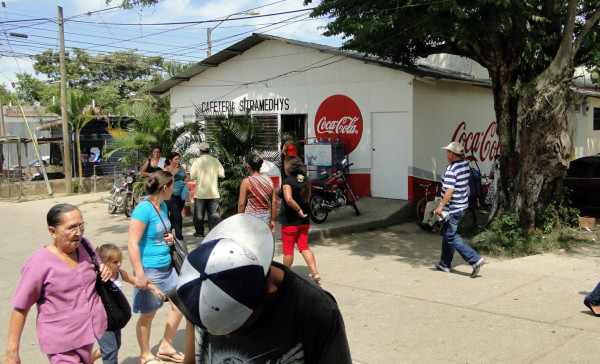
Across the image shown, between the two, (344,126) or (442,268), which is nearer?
(442,268)

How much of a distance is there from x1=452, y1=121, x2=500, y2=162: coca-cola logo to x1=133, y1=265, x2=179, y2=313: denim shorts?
11613 mm

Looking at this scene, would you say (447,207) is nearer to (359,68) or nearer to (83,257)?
(83,257)

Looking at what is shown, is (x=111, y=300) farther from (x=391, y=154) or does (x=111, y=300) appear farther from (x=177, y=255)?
(x=391, y=154)

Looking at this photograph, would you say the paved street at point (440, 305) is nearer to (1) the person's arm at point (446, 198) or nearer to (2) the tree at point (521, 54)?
(1) the person's arm at point (446, 198)

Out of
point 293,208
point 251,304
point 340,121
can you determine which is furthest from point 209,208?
point 251,304

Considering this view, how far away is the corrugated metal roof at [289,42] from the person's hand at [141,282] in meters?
9.95

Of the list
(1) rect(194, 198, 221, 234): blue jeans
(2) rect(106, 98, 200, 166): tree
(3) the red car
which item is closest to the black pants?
(1) rect(194, 198, 221, 234): blue jeans

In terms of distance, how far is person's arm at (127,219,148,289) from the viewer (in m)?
4.41

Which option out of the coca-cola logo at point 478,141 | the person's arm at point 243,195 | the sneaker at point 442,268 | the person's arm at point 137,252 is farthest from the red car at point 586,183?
the person's arm at point 137,252

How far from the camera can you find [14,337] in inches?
128

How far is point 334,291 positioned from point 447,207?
2.01 m

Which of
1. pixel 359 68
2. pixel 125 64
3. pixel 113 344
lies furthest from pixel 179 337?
pixel 125 64

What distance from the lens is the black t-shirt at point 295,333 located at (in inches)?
72.1

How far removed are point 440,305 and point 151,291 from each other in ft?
11.5
